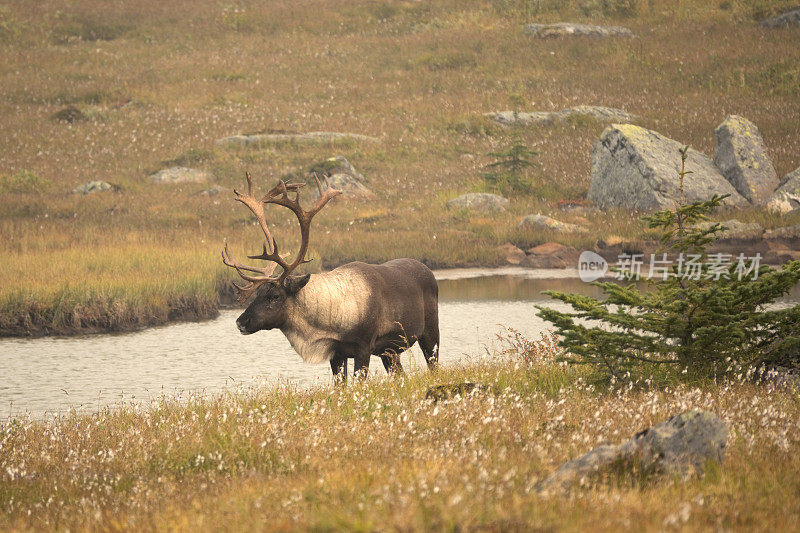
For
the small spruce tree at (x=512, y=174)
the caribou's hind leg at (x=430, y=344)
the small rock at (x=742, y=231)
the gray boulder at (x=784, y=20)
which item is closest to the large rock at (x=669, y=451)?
the caribou's hind leg at (x=430, y=344)

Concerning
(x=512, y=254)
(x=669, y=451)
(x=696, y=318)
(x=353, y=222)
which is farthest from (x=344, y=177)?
(x=669, y=451)

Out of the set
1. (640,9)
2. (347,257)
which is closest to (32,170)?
(347,257)

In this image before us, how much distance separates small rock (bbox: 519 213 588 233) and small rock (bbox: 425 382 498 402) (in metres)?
19.2

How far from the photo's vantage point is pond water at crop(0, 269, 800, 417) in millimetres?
12703

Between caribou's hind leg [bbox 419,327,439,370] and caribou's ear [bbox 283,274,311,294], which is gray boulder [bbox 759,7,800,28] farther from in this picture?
caribou's ear [bbox 283,274,311,294]

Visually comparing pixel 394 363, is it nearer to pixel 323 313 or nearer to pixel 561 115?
pixel 323 313

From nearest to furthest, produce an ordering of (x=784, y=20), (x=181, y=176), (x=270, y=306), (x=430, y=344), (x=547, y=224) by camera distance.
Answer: (x=270, y=306) → (x=430, y=344) → (x=547, y=224) → (x=181, y=176) → (x=784, y=20)

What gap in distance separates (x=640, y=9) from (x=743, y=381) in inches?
2268

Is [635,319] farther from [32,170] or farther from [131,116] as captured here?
[131,116]

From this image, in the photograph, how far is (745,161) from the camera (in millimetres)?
30625

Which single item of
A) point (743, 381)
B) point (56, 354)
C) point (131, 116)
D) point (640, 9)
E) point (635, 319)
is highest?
point (640, 9)

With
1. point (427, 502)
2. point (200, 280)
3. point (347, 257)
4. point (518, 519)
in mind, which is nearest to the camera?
point (518, 519)

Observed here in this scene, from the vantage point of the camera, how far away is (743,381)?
869cm

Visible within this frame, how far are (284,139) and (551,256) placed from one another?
54.5ft
